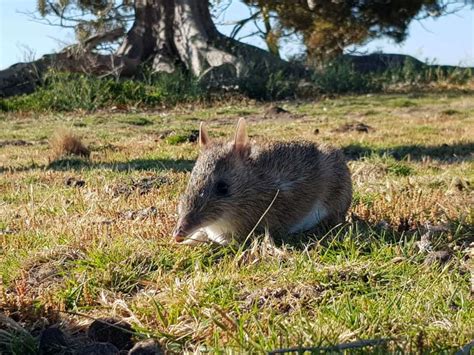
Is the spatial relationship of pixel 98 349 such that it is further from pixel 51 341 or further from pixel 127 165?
pixel 127 165

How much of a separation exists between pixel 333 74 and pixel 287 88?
1612mm

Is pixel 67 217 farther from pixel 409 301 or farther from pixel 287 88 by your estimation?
pixel 287 88

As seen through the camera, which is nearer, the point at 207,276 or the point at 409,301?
the point at 409,301

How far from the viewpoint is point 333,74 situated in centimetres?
1989

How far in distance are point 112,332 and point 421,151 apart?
21.9 ft

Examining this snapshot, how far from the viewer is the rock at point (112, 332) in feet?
9.02

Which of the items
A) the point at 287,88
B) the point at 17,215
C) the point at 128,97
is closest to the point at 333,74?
the point at 287,88

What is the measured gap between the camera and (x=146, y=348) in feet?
8.52

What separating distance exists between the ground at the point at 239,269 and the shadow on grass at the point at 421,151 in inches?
51.0

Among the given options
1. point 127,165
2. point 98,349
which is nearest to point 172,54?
point 127,165

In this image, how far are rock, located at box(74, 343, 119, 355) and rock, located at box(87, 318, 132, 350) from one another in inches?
2.0

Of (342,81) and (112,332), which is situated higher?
(342,81)

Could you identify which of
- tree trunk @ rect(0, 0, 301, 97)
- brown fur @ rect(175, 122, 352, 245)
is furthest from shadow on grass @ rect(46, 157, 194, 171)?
tree trunk @ rect(0, 0, 301, 97)

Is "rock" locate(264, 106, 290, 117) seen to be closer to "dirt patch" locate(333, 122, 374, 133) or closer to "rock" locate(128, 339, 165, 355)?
"dirt patch" locate(333, 122, 374, 133)
